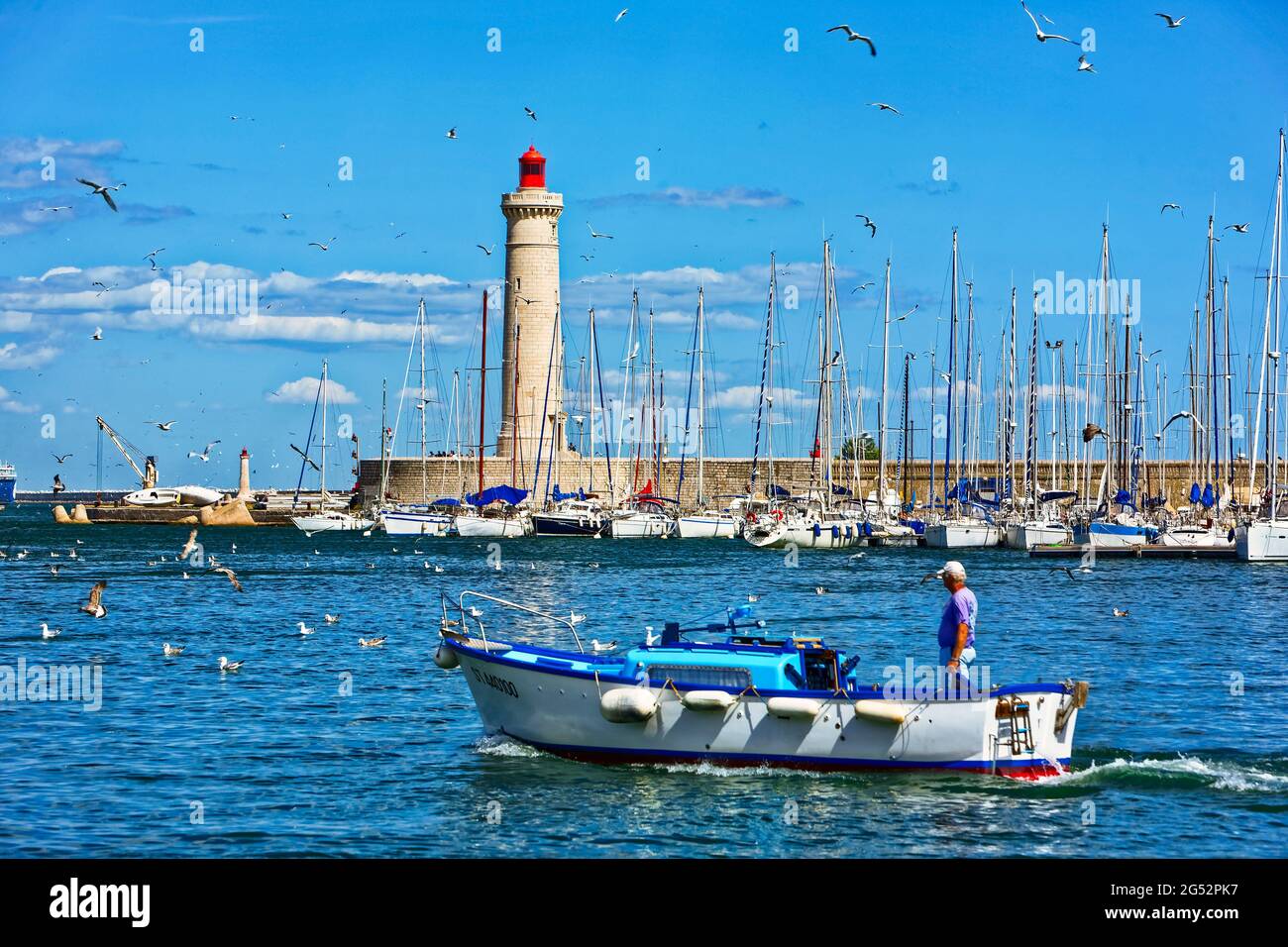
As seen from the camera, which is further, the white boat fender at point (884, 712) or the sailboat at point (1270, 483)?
the sailboat at point (1270, 483)

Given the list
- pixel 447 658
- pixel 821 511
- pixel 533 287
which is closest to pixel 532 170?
pixel 533 287

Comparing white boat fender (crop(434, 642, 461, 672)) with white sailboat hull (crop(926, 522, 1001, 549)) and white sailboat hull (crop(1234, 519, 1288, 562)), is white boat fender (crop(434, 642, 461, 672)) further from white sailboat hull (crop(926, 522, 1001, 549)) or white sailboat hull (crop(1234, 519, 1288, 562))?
white sailboat hull (crop(926, 522, 1001, 549))

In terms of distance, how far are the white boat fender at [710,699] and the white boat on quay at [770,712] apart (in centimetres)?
2

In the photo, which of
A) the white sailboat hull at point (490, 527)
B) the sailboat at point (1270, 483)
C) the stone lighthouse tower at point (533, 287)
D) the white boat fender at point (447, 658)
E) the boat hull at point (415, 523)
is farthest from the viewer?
the stone lighthouse tower at point (533, 287)

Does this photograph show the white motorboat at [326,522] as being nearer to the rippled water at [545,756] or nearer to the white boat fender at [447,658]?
the rippled water at [545,756]

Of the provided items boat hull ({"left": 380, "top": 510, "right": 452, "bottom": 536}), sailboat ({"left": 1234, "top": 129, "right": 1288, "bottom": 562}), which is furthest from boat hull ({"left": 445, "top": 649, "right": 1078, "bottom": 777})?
boat hull ({"left": 380, "top": 510, "right": 452, "bottom": 536})

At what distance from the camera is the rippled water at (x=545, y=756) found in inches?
667

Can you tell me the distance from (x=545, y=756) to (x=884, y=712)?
14.9 ft

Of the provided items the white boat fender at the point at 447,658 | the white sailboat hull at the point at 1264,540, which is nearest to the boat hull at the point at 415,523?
the white sailboat hull at the point at 1264,540

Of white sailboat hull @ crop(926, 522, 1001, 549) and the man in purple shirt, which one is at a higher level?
the man in purple shirt

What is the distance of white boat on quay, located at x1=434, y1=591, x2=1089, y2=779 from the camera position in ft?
60.8

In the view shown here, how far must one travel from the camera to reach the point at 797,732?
19.0m

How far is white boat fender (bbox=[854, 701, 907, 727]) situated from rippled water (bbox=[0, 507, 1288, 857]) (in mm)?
820
